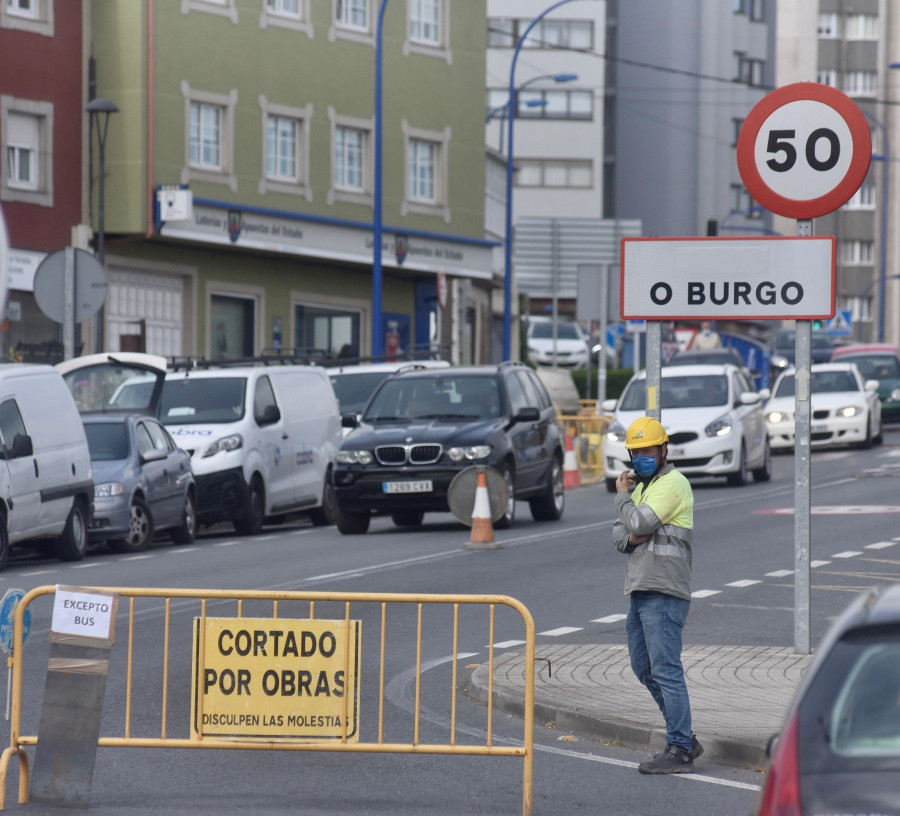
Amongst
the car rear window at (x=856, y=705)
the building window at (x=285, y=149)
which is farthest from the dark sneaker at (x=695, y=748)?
Result: the building window at (x=285, y=149)

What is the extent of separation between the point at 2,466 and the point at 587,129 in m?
66.5

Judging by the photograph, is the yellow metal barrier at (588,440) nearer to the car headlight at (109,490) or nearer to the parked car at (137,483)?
the parked car at (137,483)

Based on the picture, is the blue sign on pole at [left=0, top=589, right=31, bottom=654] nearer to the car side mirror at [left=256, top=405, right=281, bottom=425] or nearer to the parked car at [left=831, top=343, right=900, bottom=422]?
the car side mirror at [left=256, top=405, right=281, bottom=425]

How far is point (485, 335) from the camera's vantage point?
5528 cm

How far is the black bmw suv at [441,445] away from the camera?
2098 centimetres

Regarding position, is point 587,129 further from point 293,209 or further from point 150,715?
point 150,715

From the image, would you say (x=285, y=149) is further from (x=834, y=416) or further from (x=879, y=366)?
(x=879, y=366)

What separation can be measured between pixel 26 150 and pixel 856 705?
33.3m

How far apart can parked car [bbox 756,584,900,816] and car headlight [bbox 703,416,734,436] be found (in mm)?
22587

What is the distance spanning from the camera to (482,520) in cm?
1889

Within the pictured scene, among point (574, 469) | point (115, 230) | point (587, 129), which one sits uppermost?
point (587, 129)

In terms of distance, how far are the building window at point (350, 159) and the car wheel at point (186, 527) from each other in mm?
21504

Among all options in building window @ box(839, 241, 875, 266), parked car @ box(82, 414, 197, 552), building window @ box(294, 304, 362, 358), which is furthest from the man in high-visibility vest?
building window @ box(839, 241, 875, 266)

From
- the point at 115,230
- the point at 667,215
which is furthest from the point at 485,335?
the point at 667,215
